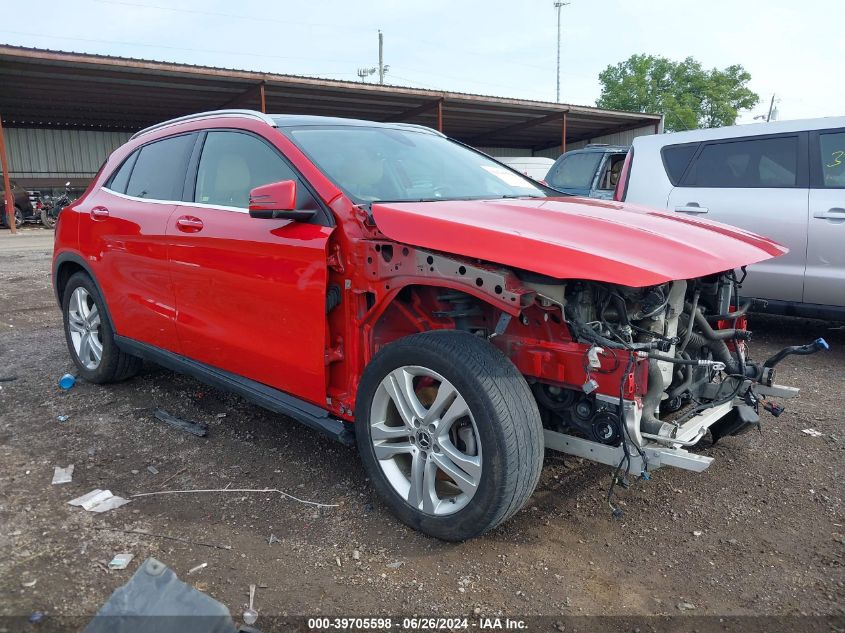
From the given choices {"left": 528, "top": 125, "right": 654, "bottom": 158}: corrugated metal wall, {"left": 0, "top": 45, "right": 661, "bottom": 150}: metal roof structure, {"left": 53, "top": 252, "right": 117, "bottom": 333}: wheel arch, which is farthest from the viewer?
{"left": 528, "top": 125, "right": 654, "bottom": 158}: corrugated metal wall

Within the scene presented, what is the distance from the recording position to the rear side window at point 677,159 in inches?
231

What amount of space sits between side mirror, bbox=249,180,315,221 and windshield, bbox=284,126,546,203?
260 millimetres

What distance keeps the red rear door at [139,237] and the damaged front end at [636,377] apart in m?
2.38

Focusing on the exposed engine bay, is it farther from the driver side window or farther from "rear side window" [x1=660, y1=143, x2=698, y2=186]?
"rear side window" [x1=660, y1=143, x2=698, y2=186]

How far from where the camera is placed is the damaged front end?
2.34 meters

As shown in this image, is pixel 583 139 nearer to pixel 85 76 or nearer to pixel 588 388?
pixel 85 76

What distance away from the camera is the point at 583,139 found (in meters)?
30.9

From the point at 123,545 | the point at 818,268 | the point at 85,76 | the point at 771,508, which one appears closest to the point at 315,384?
the point at 123,545

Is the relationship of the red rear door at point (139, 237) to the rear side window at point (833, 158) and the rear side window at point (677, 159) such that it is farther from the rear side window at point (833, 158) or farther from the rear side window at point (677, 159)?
the rear side window at point (833, 158)

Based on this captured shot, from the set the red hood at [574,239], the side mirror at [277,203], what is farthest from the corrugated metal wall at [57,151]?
the red hood at [574,239]

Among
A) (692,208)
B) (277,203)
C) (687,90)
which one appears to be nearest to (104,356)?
(277,203)

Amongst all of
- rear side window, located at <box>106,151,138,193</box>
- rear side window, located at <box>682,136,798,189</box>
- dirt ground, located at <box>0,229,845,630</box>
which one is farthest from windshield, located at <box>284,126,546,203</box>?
rear side window, located at <box>682,136,798,189</box>

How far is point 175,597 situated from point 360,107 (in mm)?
21322

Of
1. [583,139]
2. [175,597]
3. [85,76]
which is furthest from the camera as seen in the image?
[583,139]
